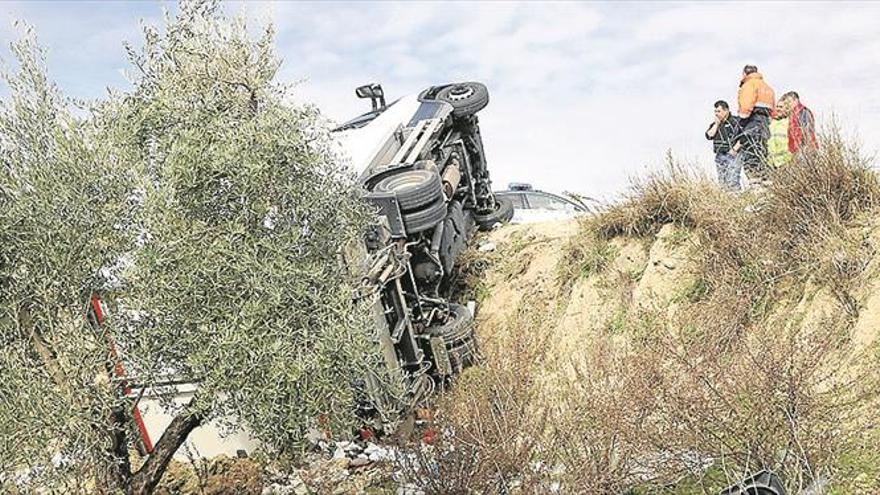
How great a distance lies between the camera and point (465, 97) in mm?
11148

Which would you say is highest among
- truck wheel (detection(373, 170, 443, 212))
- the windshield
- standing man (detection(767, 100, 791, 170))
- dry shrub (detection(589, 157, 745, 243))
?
the windshield

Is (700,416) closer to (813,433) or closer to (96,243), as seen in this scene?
(813,433)

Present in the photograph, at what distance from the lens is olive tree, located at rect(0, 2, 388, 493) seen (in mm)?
5172

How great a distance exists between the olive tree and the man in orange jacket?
18.9ft

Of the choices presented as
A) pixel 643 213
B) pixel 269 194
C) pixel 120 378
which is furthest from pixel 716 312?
pixel 120 378

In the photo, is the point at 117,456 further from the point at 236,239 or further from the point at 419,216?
the point at 419,216

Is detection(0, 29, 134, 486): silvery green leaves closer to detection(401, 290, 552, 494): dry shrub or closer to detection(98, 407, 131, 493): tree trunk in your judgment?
detection(98, 407, 131, 493): tree trunk

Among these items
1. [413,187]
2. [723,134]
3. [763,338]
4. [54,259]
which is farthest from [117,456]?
[723,134]

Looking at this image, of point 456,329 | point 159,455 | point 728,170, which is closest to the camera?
point 159,455

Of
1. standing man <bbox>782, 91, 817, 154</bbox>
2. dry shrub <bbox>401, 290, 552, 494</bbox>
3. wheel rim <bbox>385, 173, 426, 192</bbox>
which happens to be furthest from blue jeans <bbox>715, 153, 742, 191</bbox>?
dry shrub <bbox>401, 290, 552, 494</bbox>

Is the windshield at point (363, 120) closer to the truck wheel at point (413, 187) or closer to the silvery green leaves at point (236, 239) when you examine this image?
the truck wheel at point (413, 187)

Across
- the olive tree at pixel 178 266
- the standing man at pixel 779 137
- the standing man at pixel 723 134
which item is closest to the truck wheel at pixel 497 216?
the standing man at pixel 723 134

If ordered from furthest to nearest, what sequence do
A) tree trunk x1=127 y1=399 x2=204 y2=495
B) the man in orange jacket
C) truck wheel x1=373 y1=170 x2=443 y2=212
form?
the man in orange jacket
truck wheel x1=373 y1=170 x2=443 y2=212
tree trunk x1=127 y1=399 x2=204 y2=495

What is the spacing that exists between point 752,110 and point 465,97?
3.48 meters
